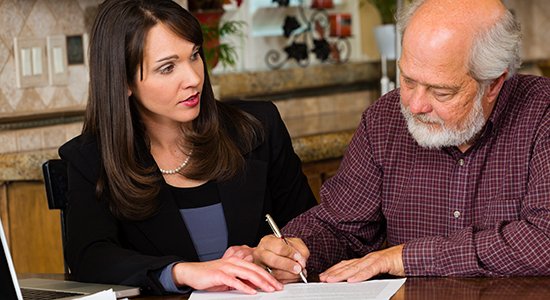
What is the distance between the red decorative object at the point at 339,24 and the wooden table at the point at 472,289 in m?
2.94

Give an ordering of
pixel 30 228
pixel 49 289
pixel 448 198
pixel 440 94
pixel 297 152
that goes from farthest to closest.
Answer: pixel 297 152, pixel 30 228, pixel 448 198, pixel 440 94, pixel 49 289

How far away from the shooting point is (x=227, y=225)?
1.78m

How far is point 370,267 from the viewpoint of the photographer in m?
1.37

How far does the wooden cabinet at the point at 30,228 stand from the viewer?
2.43 m

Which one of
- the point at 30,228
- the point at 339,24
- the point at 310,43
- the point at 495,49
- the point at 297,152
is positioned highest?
the point at 495,49

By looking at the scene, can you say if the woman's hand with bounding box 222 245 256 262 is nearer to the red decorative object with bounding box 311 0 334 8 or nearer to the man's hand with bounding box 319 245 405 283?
the man's hand with bounding box 319 245 405 283

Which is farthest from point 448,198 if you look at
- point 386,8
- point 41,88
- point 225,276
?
point 386,8

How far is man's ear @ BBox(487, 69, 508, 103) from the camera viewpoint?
4.93 ft

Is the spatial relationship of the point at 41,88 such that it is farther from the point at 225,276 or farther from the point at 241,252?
the point at 225,276

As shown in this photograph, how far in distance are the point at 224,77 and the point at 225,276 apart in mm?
2312

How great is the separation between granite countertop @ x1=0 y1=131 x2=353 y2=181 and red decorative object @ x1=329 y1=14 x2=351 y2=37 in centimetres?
131

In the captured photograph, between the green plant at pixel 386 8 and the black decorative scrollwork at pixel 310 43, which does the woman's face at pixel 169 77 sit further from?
the green plant at pixel 386 8

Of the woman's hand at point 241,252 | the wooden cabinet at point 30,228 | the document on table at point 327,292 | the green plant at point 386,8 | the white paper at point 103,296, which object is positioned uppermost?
the green plant at point 386,8

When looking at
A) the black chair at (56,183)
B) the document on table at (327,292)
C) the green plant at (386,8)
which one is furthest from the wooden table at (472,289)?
the green plant at (386,8)
